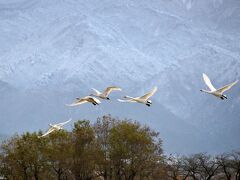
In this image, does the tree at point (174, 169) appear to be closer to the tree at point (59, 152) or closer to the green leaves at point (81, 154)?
the green leaves at point (81, 154)

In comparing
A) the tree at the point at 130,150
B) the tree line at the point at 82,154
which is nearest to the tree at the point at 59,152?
the tree line at the point at 82,154

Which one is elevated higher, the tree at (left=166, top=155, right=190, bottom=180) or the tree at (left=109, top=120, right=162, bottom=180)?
the tree at (left=166, top=155, right=190, bottom=180)

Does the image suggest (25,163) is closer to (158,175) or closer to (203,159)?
(158,175)

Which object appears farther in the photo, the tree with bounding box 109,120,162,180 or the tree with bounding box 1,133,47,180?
the tree with bounding box 109,120,162,180

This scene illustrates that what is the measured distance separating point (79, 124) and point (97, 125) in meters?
5.82

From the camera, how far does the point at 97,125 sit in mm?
116875

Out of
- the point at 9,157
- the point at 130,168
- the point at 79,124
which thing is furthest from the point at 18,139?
the point at 130,168

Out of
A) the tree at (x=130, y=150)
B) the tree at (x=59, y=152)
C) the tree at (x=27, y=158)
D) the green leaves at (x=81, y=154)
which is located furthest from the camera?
the tree at (x=130, y=150)

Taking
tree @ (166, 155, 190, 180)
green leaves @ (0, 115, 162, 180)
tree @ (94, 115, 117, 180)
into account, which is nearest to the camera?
green leaves @ (0, 115, 162, 180)

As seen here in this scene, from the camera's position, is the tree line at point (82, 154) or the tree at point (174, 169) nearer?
the tree line at point (82, 154)

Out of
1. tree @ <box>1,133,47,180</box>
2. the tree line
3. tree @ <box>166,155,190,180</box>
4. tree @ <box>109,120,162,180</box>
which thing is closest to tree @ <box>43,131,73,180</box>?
the tree line

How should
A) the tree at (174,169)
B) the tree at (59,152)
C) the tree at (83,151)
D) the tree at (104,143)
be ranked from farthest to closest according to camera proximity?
the tree at (174,169), the tree at (104,143), the tree at (83,151), the tree at (59,152)

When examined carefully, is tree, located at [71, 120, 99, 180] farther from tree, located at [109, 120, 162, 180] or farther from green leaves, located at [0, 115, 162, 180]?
tree, located at [109, 120, 162, 180]

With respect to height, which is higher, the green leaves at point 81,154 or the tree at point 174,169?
the tree at point 174,169
